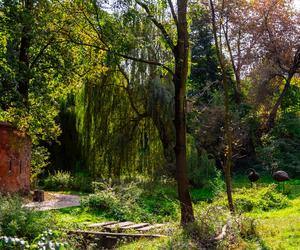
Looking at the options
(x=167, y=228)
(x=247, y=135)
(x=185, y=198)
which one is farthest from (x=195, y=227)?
(x=247, y=135)

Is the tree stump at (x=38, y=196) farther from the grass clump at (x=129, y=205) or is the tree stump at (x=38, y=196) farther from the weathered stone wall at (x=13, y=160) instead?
the grass clump at (x=129, y=205)

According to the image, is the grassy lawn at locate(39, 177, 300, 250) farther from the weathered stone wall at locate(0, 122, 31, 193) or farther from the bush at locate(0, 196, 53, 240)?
the weathered stone wall at locate(0, 122, 31, 193)

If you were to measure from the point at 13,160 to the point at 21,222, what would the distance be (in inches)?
321

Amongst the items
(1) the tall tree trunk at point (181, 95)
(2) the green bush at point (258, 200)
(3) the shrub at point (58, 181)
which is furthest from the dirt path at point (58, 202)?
(1) the tall tree trunk at point (181, 95)

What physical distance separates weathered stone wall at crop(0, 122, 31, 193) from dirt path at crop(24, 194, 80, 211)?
1.13 m

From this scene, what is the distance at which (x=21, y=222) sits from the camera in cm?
934

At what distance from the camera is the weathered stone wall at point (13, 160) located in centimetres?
1658

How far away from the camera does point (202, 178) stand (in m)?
20.5

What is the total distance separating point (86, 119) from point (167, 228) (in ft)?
36.3

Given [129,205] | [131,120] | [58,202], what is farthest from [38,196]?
[131,120]

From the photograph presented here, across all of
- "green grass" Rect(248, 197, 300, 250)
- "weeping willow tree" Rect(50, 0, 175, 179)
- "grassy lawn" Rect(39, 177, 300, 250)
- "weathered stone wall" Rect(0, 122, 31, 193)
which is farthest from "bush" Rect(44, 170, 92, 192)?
"green grass" Rect(248, 197, 300, 250)

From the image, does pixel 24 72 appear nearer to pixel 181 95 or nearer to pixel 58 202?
pixel 58 202

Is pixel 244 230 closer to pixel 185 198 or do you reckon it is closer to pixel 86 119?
pixel 185 198

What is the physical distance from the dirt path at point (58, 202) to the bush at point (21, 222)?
4.52 meters
